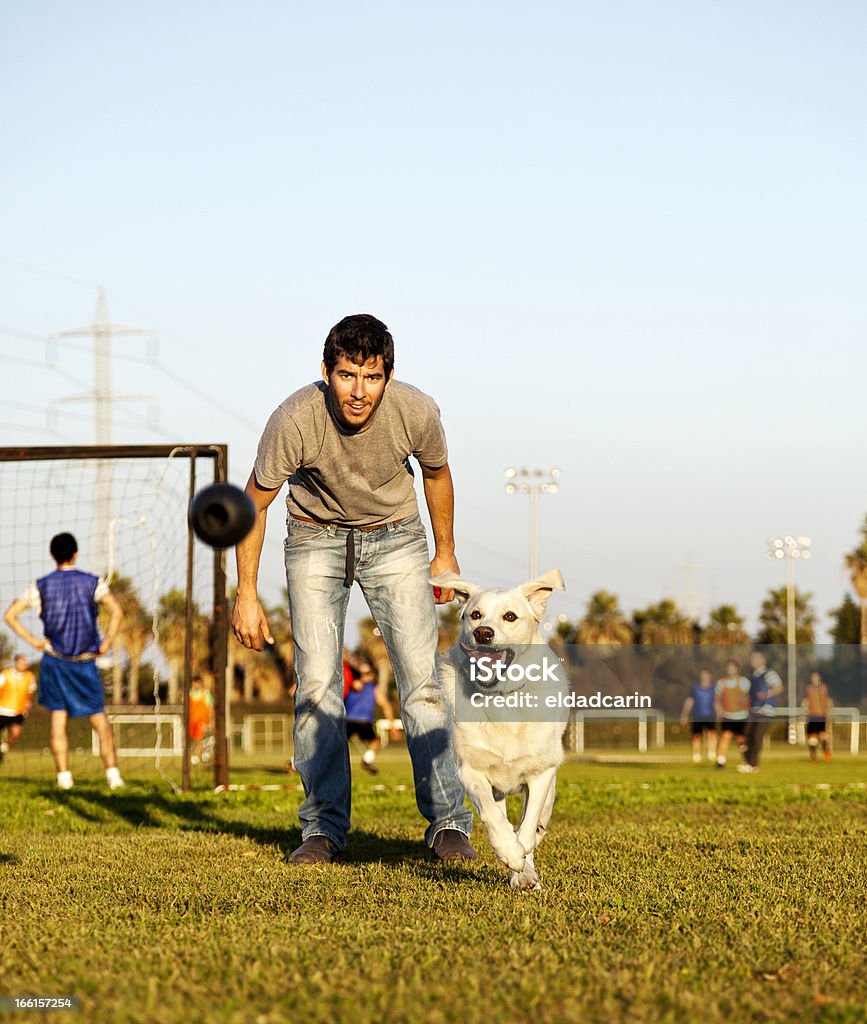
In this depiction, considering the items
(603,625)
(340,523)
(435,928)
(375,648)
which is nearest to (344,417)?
(340,523)

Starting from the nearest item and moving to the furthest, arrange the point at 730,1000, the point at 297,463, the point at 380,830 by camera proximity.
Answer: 1. the point at 730,1000
2. the point at 297,463
3. the point at 380,830

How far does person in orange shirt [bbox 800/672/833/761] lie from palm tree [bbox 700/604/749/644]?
46.5 metres

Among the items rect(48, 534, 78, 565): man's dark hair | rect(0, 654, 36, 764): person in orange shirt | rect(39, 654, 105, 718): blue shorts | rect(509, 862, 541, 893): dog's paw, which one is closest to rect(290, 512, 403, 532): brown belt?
rect(509, 862, 541, 893): dog's paw

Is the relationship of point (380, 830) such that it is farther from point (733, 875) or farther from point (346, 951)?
point (346, 951)

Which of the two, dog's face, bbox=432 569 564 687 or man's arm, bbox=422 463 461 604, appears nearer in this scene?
dog's face, bbox=432 569 564 687

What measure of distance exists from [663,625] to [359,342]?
2834 inches

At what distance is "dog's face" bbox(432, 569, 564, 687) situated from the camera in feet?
19.2

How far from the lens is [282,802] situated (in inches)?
431

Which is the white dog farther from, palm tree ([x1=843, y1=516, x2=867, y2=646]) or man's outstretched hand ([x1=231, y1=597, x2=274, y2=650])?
palm tree ([x1=843, y1=516, x2=867, y2=646])

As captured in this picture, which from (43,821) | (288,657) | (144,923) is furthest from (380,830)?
(288,657)

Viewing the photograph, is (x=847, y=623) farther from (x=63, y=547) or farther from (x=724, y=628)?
(x=63, y=547)

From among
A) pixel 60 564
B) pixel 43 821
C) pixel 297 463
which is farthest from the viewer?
pixel 60 564

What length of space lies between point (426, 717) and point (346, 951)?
9.85 ft

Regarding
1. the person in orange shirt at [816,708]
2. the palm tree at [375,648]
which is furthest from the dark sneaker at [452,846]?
the palm tree at [375,648]
